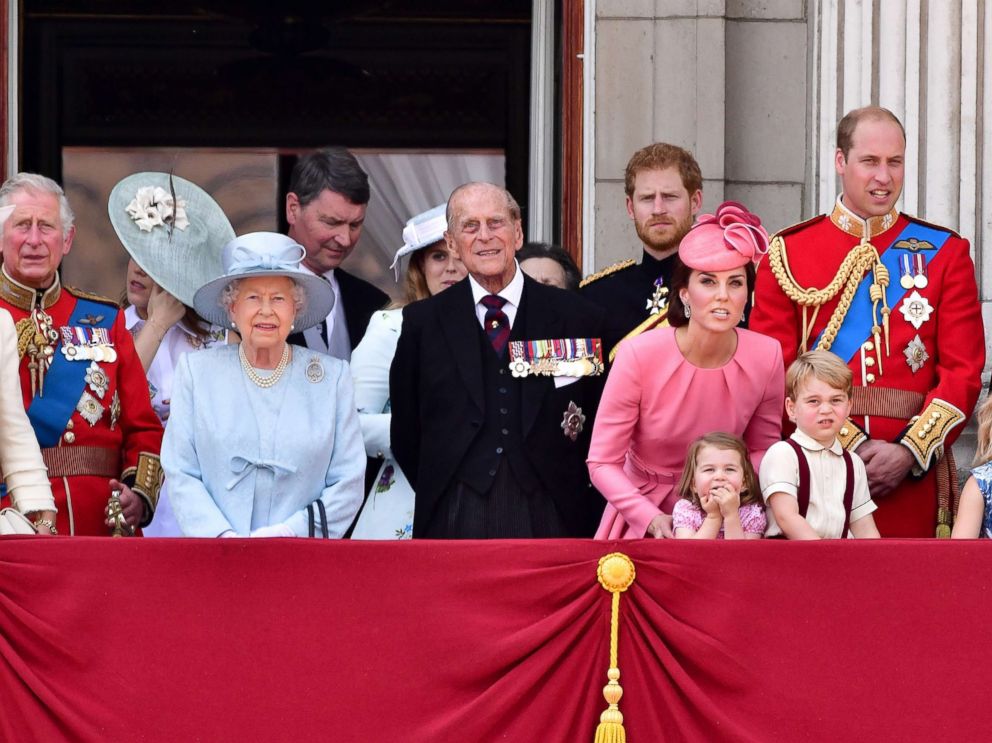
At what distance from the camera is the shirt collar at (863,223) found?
620 cm

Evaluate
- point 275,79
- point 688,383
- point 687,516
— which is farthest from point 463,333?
point 275,79

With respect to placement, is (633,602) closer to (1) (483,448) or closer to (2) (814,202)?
(1) (483,448)

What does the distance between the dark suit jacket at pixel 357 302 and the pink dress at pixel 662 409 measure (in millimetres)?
1594

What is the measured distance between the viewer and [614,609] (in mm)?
5074

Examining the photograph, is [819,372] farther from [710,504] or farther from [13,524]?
[13,524]

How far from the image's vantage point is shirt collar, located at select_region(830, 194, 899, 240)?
6.20 meters

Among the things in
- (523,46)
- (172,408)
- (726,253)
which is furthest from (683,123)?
(172,408)

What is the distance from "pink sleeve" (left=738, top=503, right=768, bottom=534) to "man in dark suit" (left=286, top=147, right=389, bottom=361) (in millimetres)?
1986

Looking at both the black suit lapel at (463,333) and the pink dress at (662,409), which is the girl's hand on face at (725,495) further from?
the black suit lapel at (463,333)

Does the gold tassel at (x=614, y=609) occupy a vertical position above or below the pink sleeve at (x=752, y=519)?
below

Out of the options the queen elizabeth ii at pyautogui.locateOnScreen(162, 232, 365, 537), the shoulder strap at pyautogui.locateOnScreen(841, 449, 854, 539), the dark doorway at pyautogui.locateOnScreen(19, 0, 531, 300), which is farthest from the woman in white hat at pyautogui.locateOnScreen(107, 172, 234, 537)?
the dark doorway at pyautogui.locateOnScreen(19, 0, 531, 300)

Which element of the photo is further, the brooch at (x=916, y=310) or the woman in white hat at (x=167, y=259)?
the woman in white hat at (x=167, y=259)

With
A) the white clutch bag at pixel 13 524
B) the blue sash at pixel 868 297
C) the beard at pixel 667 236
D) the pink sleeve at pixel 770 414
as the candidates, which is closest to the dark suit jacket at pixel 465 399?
the pink sleeve at pixel 770 414

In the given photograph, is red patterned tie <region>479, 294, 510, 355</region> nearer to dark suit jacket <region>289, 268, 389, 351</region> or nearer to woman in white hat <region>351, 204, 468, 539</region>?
woman in white hat <region>351, 204, 468, 539</region>
